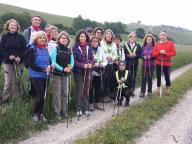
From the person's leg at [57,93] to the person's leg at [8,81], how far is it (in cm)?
122

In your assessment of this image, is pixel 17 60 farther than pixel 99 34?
No

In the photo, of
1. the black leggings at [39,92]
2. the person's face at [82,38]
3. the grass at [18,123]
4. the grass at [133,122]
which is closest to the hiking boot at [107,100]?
the grass at [133,122]

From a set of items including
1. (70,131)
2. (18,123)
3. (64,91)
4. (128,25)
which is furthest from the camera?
(128,25)

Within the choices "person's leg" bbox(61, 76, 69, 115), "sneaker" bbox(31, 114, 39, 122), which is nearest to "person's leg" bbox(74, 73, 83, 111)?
"person's leg" bbox(61, 76, 69, 115)

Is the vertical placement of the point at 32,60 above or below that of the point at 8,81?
above

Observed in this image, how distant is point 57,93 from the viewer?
11.1 metres

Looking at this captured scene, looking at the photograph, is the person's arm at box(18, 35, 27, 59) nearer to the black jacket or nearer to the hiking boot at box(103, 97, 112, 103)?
the black jacket

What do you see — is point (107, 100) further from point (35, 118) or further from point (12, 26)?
point (12, 26)

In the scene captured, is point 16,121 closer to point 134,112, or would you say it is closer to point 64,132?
point 64,132

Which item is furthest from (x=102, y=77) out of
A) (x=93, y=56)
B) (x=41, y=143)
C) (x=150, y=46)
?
(x=41, y=143)

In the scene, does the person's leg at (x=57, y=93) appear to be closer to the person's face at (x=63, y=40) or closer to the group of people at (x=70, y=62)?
the group of people at (x=70, y=62)

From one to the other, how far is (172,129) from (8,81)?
4.68 m

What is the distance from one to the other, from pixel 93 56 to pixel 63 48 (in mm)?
1326

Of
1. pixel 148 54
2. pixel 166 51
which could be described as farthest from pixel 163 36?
pixel 148 54
